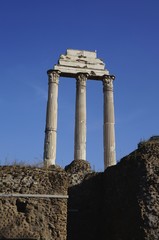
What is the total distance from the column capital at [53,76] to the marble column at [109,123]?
9.25 ft

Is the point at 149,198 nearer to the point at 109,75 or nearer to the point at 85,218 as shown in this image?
the point at 85,218

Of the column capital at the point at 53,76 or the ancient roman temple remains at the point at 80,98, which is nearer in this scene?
the ancient roman temple remains at the point at 80,98

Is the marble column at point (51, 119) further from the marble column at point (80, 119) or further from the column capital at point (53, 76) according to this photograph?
the marble column at point (80, 119)

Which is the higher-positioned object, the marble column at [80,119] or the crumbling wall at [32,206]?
the marble column at [80,119]

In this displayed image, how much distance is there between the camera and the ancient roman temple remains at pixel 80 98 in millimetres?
21297

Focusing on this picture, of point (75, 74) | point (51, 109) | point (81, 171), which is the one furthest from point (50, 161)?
point (81, 171)

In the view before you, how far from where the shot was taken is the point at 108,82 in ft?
78.2

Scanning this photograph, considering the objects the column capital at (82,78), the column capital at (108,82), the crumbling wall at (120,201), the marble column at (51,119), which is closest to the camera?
the crumbling wall at (120,201)

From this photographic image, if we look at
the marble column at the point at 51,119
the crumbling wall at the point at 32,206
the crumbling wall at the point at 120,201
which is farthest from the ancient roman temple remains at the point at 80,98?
the crumbling wall at the point at 32,206

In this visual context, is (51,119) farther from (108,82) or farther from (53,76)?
(108,82)

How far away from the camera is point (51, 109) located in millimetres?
22094

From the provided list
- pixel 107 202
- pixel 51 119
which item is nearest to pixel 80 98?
pixel 51 119

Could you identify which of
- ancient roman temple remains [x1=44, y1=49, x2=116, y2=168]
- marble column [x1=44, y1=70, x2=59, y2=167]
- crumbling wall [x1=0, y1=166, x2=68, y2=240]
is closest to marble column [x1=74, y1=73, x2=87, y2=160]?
ancient roman temple remains [x1=44, y1=49, x2=116, y2=168]

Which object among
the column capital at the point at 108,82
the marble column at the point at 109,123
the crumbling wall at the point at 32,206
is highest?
the column capital at the point at 108,82
